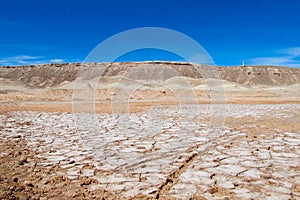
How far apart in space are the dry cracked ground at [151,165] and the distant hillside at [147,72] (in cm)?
7088

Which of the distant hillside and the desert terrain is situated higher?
the distant hillside

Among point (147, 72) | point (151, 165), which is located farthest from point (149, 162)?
point (147, 72)

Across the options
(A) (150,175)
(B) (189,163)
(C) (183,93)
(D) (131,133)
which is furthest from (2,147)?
(C) (183,93)

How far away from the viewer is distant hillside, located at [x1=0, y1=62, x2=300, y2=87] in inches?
3282

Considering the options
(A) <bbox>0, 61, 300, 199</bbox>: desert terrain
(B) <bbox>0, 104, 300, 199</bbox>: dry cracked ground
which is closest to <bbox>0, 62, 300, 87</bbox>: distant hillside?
(A) <bbox>0, 61, 300, 199</bbox>: desert terrain

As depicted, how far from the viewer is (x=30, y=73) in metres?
89.1

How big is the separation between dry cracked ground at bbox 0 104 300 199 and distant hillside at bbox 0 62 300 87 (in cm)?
7088

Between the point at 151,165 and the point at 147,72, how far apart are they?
80136 mm

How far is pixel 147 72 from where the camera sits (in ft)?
274

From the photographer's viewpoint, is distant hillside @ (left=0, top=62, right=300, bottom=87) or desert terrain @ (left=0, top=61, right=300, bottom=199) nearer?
desert terrain @ (left=0, top=61, right=300, bottom=199)

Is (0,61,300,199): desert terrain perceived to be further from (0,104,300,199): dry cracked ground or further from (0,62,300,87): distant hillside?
(0,62,300,87): distant hillside

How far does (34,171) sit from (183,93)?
3287cm

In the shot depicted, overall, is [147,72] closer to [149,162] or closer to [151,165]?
[149,162]

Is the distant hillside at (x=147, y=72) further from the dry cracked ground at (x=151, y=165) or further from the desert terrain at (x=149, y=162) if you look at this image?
the dry cracked ground at (x=151, y=165)
